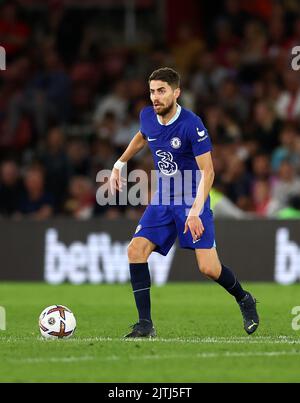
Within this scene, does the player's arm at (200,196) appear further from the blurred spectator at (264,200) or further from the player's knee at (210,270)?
the blurred spectator at (264,200)

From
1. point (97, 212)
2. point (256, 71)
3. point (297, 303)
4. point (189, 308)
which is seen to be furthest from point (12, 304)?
point (256, 71)

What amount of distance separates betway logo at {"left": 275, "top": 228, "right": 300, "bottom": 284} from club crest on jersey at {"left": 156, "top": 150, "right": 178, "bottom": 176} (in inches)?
267

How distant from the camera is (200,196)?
31.5 ft

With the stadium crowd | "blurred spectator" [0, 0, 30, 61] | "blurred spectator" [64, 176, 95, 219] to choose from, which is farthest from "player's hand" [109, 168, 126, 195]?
"blurred spectator" [0, 0, 30, 61]

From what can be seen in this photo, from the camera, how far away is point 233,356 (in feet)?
28.1

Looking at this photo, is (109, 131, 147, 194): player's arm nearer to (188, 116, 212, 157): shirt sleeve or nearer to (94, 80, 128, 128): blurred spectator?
(188, 116, 212, 157): shirt sleeve

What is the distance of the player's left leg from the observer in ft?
32.3

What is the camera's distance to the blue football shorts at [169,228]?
9867mm

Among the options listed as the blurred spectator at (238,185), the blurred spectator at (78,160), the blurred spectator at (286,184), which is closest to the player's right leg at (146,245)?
the blurred spectator at (286,184)

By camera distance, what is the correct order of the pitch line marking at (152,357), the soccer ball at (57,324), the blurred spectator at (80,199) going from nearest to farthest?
the pitch line marking at (152,357), the soccer ball at (57,324), the blurred spectator at (80,199)

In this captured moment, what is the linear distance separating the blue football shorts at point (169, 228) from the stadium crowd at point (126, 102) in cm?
749

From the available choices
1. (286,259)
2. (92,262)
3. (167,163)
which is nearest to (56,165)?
(92,262)

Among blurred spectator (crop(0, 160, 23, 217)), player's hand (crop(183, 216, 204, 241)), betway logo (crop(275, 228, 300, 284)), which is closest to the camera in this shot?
player's hand (crop(183, 216, 204, 241))

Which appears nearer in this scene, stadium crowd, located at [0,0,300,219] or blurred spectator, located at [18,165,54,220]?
stadium crowd, located at [0,0,300,219]
